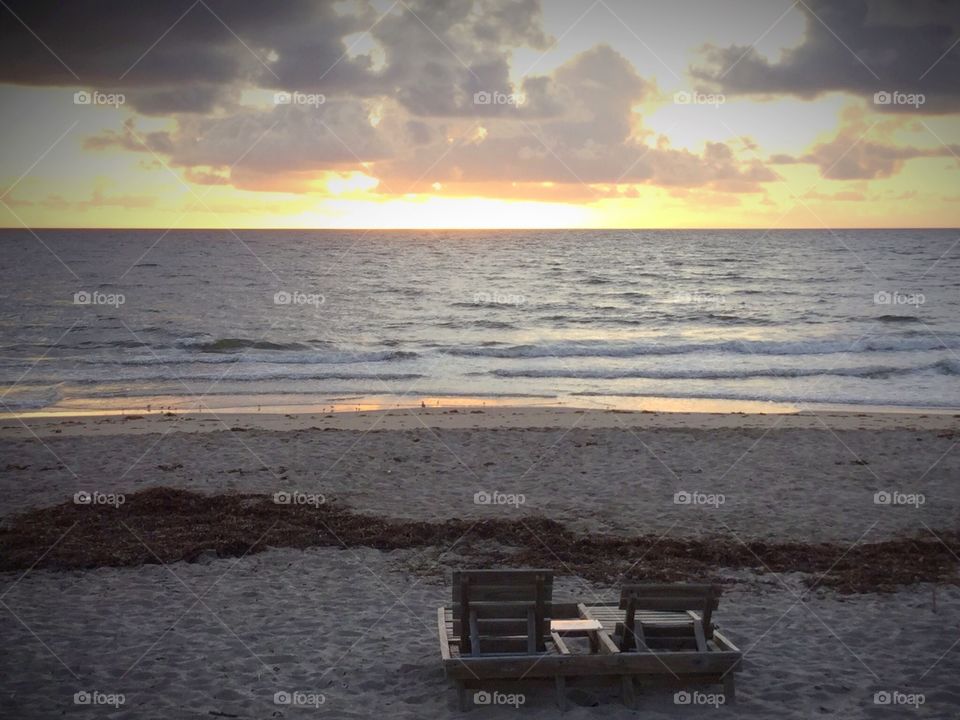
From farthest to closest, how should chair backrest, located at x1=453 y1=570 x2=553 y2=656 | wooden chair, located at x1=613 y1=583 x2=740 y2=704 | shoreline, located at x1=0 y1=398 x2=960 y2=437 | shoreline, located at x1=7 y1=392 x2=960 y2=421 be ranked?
shoreline, located at x1=7 y1=392 x2=960 y2=421
shoreline, located at x1=0 y1=398 x2=960 y2=437
chair backrest, located at x1=453 y1=570 x2=553 y2=656
wooden chair, located at x1=613 y1=583 x2=740 y2=704

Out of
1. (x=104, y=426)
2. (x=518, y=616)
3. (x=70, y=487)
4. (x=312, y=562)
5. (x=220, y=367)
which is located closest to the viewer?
(x=518, y=616)

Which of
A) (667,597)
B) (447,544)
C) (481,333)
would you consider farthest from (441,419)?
(481,333)

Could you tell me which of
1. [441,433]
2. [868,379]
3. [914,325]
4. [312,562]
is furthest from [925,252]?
[312,562]

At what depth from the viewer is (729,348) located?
35406 millimetres

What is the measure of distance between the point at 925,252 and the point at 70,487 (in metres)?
101

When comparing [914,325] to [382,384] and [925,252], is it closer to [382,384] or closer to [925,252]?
[382,384]

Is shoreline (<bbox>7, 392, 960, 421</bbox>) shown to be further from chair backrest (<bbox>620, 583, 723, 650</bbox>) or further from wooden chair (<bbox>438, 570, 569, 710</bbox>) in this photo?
wooden chair (<bbox>438, 570, 569, 710</bbox>)

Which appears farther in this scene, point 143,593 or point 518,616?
point 143,593

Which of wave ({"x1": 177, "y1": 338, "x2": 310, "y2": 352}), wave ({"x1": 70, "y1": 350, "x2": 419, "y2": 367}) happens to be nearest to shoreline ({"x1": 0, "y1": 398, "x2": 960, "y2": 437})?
wave ({"x1": 70, "y1": 350, "x2": 419, "y2": 367})

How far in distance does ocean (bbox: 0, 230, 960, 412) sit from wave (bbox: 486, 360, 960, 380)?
110 millimetres

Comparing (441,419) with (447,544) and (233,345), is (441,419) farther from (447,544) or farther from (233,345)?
(233,345)

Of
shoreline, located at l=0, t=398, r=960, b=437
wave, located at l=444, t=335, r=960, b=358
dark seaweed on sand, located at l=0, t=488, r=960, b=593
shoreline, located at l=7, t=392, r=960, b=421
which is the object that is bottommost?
dark seaweed on sand, located at l=0, t=488, r=960, b=593

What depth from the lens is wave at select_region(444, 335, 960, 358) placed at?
34188mm

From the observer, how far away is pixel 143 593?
9.09m
